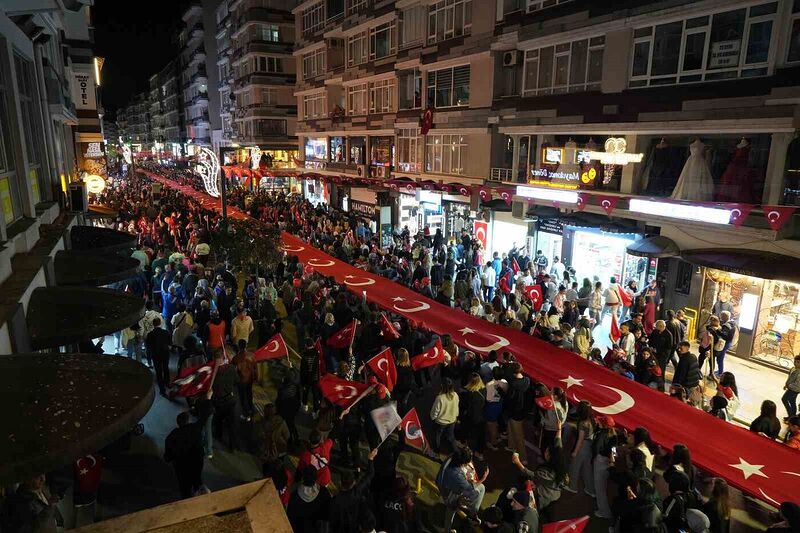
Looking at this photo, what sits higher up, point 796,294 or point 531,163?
point 531,163

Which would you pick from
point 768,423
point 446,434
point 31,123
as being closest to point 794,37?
point 768,423

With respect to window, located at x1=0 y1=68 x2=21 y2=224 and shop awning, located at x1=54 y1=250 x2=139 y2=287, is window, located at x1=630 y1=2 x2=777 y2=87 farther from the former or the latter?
window, located at x1=0 y1=68 x2=21 y2=224

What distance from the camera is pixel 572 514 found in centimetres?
837

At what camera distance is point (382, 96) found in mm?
33250

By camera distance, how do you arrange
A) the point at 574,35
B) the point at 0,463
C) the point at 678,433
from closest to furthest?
1. the point at 0,463
2. the point at 678,433
3. the point at 574,35

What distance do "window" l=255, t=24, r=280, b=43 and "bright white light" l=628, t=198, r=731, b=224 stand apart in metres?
44.8

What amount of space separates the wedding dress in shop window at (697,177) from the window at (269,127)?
43.7 meters

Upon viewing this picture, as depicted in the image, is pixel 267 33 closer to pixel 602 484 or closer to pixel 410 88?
pixel 410 88

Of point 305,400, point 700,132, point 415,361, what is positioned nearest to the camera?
point 415,361

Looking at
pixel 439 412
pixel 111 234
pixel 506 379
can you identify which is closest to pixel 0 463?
pixel 439 412

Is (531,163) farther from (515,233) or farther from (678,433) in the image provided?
(678,433)

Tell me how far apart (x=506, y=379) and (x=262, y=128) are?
4834cm

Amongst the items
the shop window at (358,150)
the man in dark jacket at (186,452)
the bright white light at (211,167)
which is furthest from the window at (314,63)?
the man in dark jacket at (186,452)

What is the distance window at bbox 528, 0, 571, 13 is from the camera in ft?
65.2
